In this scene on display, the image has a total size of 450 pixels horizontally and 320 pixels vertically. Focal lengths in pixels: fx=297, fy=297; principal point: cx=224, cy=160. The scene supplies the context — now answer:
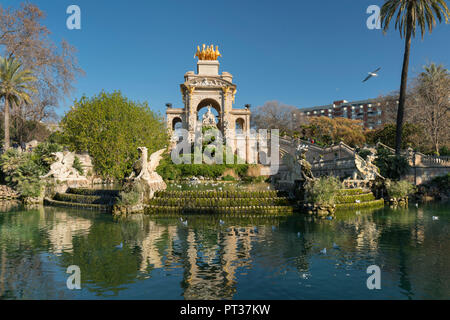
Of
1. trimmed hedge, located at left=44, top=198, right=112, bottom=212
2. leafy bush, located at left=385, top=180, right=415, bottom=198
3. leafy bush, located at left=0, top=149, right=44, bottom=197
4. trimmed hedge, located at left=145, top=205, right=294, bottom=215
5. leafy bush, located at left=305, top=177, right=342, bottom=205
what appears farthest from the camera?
leafy bush, located at left=0, top=149, right=44, bottom=197

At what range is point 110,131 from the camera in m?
26.9

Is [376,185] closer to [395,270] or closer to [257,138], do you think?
[395,270]

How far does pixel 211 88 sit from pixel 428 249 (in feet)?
192

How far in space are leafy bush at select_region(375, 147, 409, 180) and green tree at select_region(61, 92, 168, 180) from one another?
21.2 metres

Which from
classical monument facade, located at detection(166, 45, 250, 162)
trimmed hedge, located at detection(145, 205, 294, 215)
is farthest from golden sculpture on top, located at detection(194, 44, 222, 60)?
trimmed hedge, located at detection(145, 205, 294, 215)

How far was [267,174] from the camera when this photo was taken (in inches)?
1683

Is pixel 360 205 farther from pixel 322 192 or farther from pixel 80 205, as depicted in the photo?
pixel 80 205

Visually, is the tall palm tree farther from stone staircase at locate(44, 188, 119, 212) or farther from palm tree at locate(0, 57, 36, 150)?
palm tree at locate(0, 57, 36, 150)

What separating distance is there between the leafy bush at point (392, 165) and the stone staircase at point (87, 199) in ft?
65.6

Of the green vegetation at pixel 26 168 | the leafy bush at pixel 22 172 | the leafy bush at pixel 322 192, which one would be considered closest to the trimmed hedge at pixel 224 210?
the leafy bush at pixel 322 192

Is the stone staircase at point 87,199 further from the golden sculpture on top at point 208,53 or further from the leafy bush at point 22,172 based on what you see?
the golden sculpture on top at point 208,53

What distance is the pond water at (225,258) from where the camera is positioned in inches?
245

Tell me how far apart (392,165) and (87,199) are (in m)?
22.8

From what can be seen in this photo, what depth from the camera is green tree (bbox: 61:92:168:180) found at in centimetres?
2703
